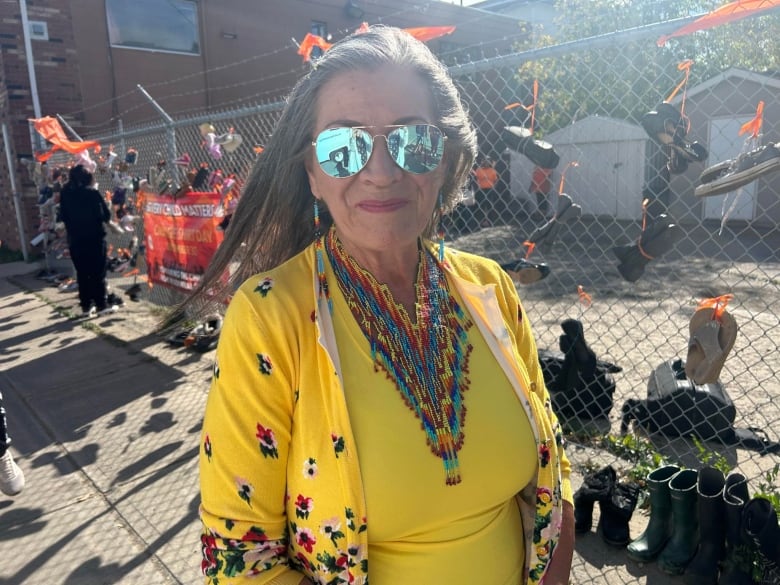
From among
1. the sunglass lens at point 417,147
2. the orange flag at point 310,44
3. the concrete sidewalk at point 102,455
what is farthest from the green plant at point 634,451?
the orange flag at point 310,44

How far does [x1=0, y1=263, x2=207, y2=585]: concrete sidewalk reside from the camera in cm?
272

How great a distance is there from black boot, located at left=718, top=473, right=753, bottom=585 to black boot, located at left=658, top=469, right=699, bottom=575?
127 mm

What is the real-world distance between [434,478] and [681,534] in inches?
68.0

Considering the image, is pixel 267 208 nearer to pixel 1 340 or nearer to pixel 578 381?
pixel 578 381

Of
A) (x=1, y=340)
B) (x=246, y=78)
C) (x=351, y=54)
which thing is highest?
(x=246, y=78)

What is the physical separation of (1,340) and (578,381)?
5.90 meters

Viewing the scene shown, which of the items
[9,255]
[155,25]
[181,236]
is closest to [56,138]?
[181,236]

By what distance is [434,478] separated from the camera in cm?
129

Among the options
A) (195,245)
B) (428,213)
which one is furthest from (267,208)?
(195,245)

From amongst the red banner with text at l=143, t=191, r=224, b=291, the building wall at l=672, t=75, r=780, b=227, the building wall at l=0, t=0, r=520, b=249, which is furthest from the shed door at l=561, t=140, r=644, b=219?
the red banner with text at l=143, t=191, r=224, b=291

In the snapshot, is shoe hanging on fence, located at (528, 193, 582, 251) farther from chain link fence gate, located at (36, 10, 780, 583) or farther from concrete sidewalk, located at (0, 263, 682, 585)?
concrete sidewalk, located at (0, 263, 682, 585)

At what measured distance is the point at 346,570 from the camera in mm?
1253

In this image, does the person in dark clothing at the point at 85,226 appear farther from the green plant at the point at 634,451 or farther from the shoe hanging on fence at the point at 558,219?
the green plant at the point at 634,451

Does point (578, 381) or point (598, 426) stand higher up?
point (578, 381)
